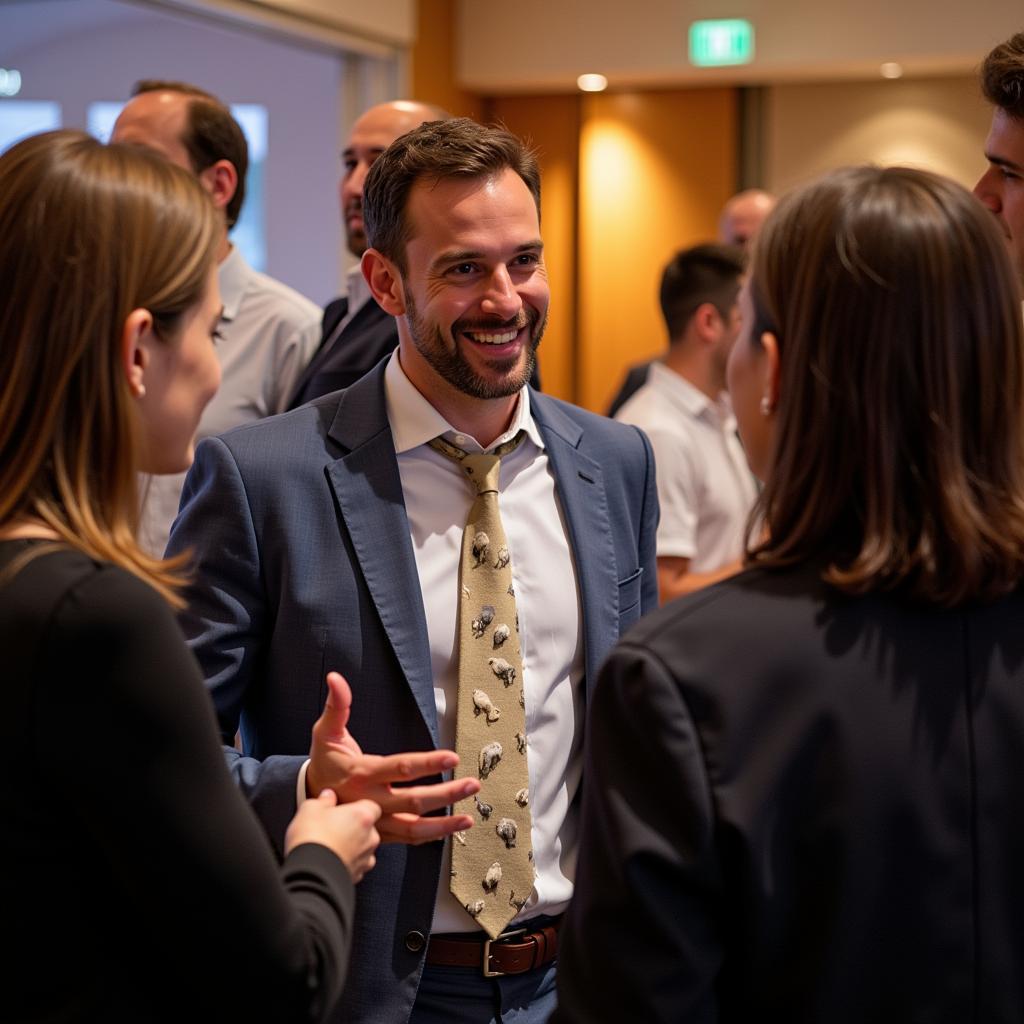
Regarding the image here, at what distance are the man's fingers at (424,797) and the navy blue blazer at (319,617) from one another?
19cm

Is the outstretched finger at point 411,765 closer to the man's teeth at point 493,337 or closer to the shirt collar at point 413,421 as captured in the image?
the shirt collar at point 413,421

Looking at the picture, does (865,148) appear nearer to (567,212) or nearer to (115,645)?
(567,212)

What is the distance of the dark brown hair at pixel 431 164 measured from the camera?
74.1 inches

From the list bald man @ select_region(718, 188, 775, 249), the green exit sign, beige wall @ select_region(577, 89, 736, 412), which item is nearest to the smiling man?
bald man @ select_region(718, 188, 775, 249)

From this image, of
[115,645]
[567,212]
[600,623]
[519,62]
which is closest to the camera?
[115,645]

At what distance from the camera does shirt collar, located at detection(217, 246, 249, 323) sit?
298cm

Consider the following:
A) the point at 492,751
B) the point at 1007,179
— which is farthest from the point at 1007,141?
the point at 492,751

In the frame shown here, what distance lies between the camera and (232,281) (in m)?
3.03

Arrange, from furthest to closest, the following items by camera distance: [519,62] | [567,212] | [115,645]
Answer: [567,212], [519,62], [115,645]

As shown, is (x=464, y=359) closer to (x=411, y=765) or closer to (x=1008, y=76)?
(x=411, y=765)

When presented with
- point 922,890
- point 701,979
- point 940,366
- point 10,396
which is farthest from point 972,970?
point 10,396

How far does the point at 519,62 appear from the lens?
689 cm

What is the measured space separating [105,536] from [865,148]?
6477 millimetres

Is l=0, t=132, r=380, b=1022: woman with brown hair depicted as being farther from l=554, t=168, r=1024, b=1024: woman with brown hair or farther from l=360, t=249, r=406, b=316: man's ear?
l=360, t=249, r=406, b=316: man's ear
